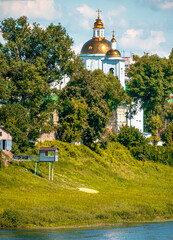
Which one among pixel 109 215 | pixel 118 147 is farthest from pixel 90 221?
pixel 118 147

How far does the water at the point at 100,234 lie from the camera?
53.4 m

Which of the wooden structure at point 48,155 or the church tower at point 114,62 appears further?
the church tower at point 114,62

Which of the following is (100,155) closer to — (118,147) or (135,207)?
(118,147)

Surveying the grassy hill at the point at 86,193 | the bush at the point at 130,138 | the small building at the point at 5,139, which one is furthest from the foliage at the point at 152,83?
the small building at the point at 5,139

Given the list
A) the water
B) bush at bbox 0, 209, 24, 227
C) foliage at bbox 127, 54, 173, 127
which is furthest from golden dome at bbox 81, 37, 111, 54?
bush at bbox 0, 209, 24, 227

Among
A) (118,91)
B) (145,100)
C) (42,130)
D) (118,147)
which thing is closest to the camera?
(42,130)

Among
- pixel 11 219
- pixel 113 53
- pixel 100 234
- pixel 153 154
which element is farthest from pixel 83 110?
pixel 113 53

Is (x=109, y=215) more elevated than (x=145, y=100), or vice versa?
(x=145, y=100)

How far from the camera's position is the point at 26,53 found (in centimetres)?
8800

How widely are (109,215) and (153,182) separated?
29752 millimetres

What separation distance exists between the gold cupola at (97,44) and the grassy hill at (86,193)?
57.5 metres

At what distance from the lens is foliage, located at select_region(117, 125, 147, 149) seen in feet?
332

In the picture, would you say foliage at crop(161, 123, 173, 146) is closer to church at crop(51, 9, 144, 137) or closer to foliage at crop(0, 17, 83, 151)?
church at crop(51, 9, 144, 137)

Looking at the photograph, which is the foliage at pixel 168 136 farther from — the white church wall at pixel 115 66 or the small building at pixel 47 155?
the small building at pixel 47 155
